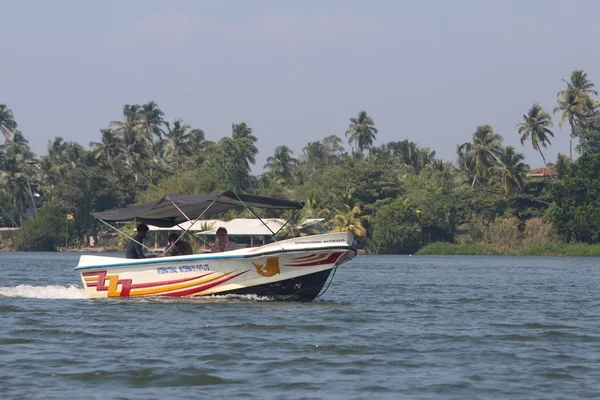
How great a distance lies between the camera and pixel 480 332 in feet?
49.7

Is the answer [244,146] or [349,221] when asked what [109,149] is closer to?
[244,146]

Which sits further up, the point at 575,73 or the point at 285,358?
the point at 575,73

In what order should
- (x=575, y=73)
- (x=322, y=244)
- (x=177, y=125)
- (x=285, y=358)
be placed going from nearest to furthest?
(x=285, y=358)
(x=322, y=244)
(x=575, y=73)
(x=177, y=125)

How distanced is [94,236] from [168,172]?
10447 millimetres

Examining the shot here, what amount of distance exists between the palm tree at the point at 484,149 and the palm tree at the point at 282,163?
28.3 meters

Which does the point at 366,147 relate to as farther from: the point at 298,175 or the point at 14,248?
the point at 14,248

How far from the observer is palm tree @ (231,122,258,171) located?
9088cm

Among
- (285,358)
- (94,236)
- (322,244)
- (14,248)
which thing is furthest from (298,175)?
(285,358)

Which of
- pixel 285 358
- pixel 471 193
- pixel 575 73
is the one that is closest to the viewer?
pixel 285 358

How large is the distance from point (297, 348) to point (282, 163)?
95396 mm

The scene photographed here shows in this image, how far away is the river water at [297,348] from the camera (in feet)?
34.7

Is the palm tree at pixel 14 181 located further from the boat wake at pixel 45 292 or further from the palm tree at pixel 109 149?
the boat wake at pixel 45 292

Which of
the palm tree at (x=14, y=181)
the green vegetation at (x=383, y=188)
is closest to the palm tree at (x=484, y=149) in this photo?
the green vegetation at (x=383, y=188)

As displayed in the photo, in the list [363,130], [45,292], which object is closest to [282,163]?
[363,130]
